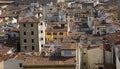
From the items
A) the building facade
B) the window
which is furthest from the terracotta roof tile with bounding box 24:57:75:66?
the building facade

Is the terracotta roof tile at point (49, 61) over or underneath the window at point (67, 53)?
underneath

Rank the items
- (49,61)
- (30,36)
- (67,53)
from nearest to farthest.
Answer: (49,61) → (67,53) → (30,36)

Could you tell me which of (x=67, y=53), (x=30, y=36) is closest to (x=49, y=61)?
(x=67, y=53)

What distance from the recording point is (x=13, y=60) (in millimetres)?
33000

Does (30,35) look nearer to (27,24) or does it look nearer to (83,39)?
(27,24)

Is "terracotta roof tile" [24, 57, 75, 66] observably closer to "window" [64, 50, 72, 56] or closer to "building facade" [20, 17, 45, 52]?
"window" [64, 50, 72, 56]

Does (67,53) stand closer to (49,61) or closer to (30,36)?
(49,61)

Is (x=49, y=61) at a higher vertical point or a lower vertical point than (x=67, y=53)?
lower

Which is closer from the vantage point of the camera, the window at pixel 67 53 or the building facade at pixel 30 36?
the window at pixel 67 53

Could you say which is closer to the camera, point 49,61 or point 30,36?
point 49,61

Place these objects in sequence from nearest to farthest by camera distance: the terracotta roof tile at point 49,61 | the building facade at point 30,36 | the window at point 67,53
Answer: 1. the terracotta roof tile at point 49,61
2. the window at point 67,53
3. the building facade at point 30,36

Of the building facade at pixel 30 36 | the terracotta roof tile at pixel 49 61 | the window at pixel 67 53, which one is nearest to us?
the terracotta roof tile at pixel 49 61

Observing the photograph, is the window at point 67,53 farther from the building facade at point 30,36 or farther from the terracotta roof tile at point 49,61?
the building facade at point 30,36

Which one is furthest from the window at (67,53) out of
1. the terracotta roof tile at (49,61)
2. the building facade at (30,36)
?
the building facade at (30,36)
